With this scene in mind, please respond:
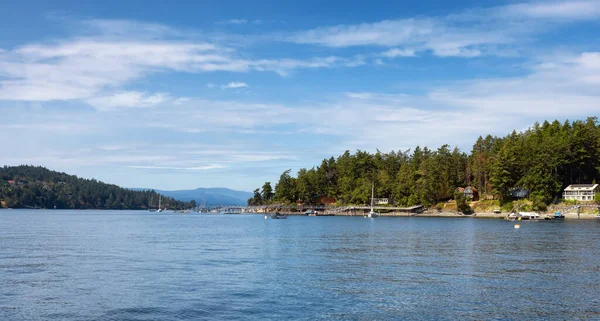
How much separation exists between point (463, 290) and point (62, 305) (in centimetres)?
2282

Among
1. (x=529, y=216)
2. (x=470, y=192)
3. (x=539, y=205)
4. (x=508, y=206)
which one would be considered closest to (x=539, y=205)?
(x=539, y=205)

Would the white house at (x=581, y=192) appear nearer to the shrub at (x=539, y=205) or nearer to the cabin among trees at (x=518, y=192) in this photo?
the shrub at (x=539, y=205)

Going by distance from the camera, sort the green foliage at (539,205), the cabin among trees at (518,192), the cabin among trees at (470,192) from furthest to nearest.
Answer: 1. the cabin among trees at (470,192)
2. the cabin among trees at (518,192)
3. the green foliage at (539,205)

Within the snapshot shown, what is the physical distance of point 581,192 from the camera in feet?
469

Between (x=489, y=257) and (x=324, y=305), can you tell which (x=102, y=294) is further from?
(x=489, y=257)

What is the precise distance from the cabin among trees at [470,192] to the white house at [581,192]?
102 ft

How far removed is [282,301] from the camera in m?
27.4

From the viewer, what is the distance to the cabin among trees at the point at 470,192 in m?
172

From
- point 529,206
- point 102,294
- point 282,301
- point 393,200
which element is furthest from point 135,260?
point 393,200

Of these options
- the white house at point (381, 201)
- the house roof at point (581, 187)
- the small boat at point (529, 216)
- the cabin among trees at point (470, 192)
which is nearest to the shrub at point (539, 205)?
the house roof at point (581, 187)

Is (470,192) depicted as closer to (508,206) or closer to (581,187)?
(508,206)

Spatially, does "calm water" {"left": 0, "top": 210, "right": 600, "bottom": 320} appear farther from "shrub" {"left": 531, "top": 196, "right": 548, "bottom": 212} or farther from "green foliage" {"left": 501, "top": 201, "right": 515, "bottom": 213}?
Answer: "green foliage" {"left": 501, "top": 201, "right": 515, "bottom": 213}

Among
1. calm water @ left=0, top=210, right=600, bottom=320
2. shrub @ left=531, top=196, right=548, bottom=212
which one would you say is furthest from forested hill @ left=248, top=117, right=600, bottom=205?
calm water @ left=0, top=210, right=600, bottom=320

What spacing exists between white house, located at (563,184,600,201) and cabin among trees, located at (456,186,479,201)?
3123 centimetres
